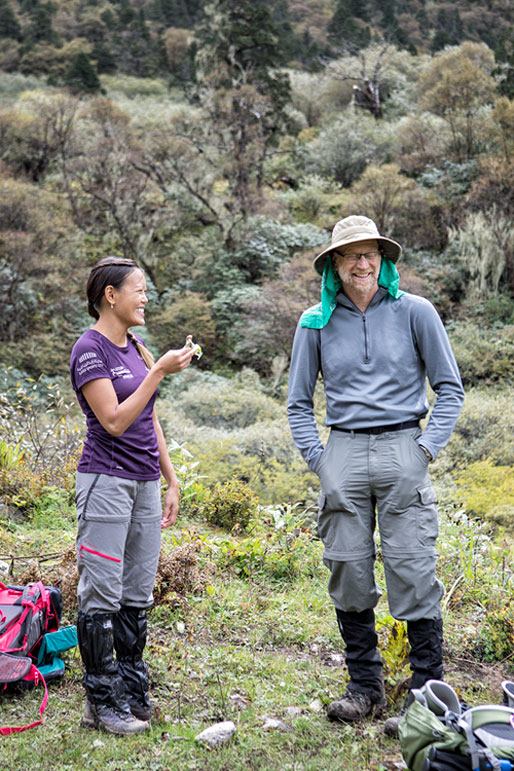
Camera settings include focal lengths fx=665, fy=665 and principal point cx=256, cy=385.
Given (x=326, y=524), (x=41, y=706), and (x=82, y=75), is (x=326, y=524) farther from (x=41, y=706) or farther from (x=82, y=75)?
(x=82, y=75)

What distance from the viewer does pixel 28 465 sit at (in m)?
5.69

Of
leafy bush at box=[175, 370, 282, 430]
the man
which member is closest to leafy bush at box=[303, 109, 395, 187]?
leafy bush at box=[175, 370, 282, 430]

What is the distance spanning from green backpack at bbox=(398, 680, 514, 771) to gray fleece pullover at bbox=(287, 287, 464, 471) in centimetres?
88

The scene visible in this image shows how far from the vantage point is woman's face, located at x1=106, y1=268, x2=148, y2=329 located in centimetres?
253

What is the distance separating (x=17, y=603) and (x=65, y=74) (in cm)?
3156

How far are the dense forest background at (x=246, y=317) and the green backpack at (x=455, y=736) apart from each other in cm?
46

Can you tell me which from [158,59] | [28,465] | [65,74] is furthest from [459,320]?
[158,59]

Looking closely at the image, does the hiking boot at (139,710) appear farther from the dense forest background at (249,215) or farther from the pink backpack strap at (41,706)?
the dense forest background at (249,215)

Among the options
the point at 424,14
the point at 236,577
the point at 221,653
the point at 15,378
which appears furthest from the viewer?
the point at 424,14

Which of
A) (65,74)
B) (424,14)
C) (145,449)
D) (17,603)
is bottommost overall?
(17,603)

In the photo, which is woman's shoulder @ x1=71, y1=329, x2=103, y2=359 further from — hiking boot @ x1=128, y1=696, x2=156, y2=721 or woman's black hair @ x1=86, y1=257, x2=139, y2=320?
hiking boot @ x1=128, y1=696, x2=156, y2=721

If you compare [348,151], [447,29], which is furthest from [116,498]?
[447,29]

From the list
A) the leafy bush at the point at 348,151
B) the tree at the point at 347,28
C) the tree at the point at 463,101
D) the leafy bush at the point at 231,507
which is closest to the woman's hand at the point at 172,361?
the leafy bush at the point at 231,507

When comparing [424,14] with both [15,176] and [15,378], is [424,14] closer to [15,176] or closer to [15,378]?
[15,176]
